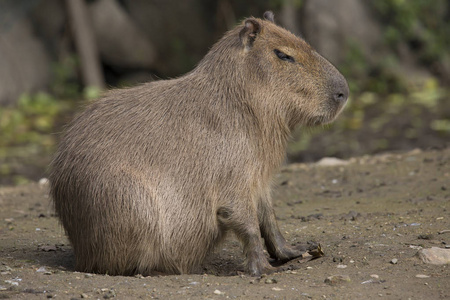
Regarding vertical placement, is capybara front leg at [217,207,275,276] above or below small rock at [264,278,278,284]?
above

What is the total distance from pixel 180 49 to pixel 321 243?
836 cm

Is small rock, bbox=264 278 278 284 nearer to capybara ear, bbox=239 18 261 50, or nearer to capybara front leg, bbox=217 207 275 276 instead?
capybara front leg, bbox=217 207 275 276

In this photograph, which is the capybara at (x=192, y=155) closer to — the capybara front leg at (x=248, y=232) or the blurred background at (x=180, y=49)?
the capybara front leg at (x=248, y=232)

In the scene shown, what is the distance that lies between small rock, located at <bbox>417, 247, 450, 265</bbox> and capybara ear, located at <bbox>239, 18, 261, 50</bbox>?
155 cm

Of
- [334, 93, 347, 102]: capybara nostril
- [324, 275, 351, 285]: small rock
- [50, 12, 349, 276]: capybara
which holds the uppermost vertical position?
[334, 93, 347, 102]: capybara nostril

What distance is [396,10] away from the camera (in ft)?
38.1

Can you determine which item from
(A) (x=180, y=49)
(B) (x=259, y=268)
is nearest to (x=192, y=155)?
(B) (x=259, y=268)

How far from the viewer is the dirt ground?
11.5ft

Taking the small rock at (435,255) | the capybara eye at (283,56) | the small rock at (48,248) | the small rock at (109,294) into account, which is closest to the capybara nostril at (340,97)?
the capybara eye at (283,56)

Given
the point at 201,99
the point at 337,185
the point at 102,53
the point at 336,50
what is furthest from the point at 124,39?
the point at 201,99

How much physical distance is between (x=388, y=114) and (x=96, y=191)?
705 centimetres

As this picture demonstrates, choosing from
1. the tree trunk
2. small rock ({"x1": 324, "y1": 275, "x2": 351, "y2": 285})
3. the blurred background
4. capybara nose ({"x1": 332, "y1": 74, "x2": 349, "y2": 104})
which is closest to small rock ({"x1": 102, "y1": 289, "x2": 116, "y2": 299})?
small rock ({"x1": 324, "y1": 275, "x2": 351, "y2": 285})

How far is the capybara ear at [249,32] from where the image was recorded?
4.20 metres

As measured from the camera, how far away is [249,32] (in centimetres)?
422
